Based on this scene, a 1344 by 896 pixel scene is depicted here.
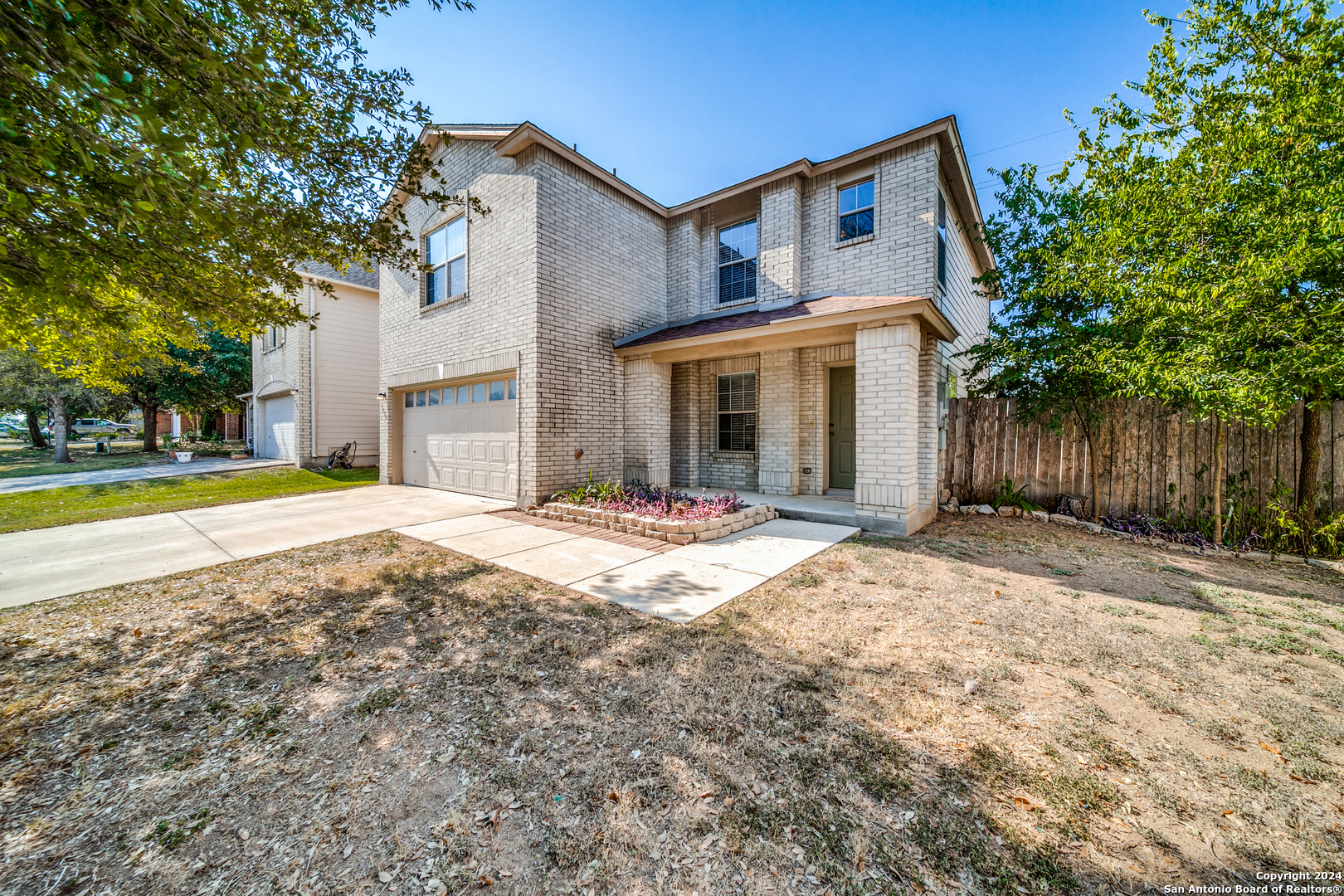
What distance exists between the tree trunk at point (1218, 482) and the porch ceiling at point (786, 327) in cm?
331

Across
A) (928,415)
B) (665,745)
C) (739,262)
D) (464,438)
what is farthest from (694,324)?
(665,745)

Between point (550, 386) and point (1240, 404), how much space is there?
28.9 feet

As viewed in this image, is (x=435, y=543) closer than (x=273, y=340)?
Yes

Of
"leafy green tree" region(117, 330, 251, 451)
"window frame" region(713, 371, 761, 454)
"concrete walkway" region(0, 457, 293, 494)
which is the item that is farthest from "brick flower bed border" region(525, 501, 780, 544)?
"leafy green tree" region(117, 330, 251, 451)

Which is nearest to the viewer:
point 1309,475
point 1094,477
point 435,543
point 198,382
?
point 1309,475

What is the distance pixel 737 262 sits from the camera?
9.55 meters

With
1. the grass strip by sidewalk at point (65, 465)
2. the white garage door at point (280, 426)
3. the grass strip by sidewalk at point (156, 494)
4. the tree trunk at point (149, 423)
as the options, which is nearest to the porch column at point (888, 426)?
the grass strip by sidewalk at point (156, 494)

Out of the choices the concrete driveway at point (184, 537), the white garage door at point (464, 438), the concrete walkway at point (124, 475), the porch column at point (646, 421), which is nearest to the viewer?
the concrete driveway at point (184, 537)

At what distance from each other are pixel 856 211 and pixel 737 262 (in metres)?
2.45

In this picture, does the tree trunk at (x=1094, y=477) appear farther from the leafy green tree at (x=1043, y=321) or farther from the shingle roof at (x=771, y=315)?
the shingle roof at (x=771, y=315)

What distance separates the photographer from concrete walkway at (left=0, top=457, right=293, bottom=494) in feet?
34.7

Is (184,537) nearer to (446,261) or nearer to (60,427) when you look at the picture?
(446,261)

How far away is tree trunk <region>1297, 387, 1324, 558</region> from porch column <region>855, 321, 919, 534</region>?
414cm

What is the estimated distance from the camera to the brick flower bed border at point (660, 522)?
5.93 meters
